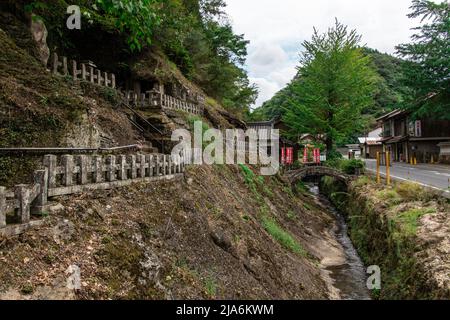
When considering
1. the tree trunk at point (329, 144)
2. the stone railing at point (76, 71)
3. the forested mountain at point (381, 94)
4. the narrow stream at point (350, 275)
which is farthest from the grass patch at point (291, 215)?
the forested mountain at point (381, 94)

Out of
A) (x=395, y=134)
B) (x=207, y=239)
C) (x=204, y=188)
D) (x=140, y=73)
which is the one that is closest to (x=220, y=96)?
(x=140, y=73)

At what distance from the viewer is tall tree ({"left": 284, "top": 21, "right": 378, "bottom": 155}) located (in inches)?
1289

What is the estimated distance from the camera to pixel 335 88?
1302 inches

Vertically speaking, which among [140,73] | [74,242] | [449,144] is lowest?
[74,242]

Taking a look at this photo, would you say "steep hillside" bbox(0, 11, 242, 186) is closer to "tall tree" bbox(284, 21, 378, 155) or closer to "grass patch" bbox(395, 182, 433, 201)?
"grass patch" bbox(395, 182, 433, 201)

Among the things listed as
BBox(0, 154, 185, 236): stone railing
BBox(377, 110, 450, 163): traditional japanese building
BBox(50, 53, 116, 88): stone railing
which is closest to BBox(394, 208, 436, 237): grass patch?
BBox(0, 154, 185, 236): stone railing

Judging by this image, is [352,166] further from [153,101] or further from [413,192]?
[153,101]

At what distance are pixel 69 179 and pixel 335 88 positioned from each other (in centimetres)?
3162

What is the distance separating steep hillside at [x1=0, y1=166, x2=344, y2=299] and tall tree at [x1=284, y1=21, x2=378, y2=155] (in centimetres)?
2132

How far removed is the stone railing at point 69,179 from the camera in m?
5.03

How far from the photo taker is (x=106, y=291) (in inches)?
203

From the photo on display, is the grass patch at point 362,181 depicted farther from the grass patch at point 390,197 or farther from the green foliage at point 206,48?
the green foliage at point 206,48

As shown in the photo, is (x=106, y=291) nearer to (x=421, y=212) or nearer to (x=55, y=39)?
(x=421, y=212)

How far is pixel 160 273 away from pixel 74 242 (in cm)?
183
